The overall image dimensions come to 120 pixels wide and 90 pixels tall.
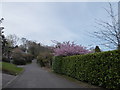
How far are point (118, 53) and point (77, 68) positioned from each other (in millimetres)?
Answer: 7541

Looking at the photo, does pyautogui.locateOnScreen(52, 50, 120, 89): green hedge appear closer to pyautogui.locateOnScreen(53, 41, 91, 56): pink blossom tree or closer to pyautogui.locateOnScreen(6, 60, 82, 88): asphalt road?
pyautogui.locateOnScreen(6, 60, 82, 88): asphalt road

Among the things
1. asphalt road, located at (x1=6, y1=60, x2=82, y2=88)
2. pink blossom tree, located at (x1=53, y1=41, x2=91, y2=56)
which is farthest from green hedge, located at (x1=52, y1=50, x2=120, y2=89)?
pink blossom tree, located at (x1=53, y1=41, x2=91, y2=56)

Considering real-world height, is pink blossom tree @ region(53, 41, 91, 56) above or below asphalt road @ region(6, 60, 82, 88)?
above

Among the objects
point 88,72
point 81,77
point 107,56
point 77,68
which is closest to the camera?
point 107,56

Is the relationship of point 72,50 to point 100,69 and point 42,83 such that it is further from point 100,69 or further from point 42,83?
point 100,69

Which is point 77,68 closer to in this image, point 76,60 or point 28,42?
point 76,60

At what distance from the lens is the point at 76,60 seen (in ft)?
57.3

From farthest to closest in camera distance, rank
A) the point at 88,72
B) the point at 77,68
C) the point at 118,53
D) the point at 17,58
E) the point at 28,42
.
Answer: the point at 28,42
the point at 17,58
the point at 77,68
the point at 88,72
the point at 118,53

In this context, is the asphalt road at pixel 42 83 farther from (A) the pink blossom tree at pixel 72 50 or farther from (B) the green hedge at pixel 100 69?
(A) the pink blossom tree at pixel 72 50

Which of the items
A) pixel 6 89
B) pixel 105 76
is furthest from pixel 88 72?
pixel 6 89

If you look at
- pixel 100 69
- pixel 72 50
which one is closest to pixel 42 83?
pixel 100 69

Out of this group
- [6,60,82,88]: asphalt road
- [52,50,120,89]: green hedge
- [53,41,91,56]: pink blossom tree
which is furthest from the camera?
[53,41,91,56]: pink blossom tree

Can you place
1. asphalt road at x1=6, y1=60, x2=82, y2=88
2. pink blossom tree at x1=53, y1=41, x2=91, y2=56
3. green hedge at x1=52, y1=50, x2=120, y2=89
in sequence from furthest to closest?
pink blossom tree at x1=53, y1=41, x2=91, y2=56
asphalt road at x1=6, y1=60, x2=82, y2=88
green hedge at x1=52, y1=50, x2=120, y2=89

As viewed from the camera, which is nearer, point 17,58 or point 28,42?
point 17,58
